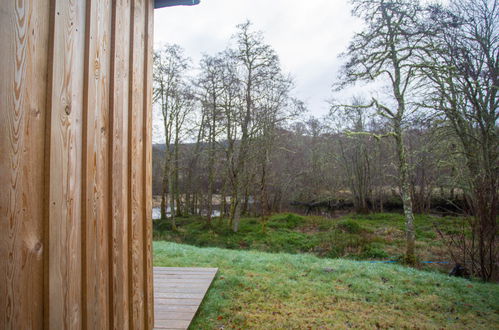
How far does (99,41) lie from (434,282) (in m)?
4.78

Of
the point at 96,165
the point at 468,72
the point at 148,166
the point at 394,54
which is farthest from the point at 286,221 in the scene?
the point at 96,165

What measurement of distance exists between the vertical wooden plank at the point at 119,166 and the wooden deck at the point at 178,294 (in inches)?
38.3

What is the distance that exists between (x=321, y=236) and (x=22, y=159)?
12558mm

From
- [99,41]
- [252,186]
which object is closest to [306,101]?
[252,186]

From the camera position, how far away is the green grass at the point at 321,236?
33.5 ft

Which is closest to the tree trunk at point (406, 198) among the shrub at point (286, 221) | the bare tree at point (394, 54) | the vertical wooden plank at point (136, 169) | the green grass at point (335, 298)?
the bare tree at point (394, 54)

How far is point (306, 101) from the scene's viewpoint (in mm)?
13242

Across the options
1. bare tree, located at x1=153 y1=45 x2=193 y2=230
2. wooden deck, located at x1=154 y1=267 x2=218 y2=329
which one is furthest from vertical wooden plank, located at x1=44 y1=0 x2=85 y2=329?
bare tree, located at x1=153 y1=45 x2=193 y2=230

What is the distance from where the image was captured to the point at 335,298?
10.8ft

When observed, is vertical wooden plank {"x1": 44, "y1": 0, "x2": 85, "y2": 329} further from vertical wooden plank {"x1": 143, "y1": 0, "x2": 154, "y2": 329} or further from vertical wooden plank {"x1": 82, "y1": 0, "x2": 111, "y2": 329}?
vertical wooden plank {"x1": 143, "y1": 0, "x2": 154, "y2": 329}

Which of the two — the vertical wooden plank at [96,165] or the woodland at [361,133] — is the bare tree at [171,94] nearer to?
the woodland at [361,133]

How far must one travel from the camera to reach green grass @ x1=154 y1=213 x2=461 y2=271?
10.2m

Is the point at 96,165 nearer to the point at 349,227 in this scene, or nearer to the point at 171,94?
the point at 349,227

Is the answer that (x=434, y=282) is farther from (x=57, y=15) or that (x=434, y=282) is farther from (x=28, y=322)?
(x=57, y=15)
